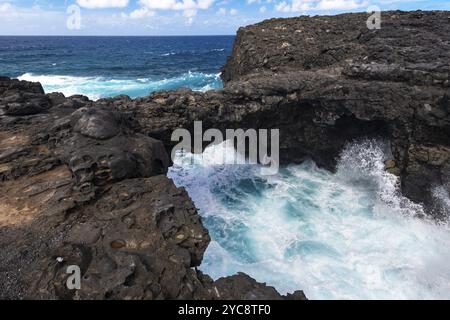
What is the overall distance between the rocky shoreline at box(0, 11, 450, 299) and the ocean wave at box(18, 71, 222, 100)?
18.4m

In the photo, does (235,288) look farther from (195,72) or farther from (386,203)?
(195,72)

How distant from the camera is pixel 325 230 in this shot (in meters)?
12.9

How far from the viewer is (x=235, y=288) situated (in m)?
5.59

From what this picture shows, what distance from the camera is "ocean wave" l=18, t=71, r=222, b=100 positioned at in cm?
3650

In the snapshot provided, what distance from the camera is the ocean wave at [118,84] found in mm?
36500

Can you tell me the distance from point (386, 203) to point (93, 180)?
11.8 metres

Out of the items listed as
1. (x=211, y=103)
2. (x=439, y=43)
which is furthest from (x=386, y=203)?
(x=211, y=103)

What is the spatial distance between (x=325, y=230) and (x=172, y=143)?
686cm

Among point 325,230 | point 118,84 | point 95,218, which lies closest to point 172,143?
point 95,218

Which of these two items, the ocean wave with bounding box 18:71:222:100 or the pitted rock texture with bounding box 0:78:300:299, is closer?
the pitted rock texture with bounding box 0:78:300:299

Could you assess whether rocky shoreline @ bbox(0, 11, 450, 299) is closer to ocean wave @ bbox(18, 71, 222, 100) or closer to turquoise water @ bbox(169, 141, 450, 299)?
turquoise water @ bbox(169, 141, 450, 299)

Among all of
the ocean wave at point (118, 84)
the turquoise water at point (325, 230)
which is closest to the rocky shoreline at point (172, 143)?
the turquoise water at point (325, 230)

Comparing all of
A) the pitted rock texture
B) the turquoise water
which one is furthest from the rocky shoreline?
the turquoise water

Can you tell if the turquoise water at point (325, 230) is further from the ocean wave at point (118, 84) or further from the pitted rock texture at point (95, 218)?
the ocean wave at point (118, 84)
